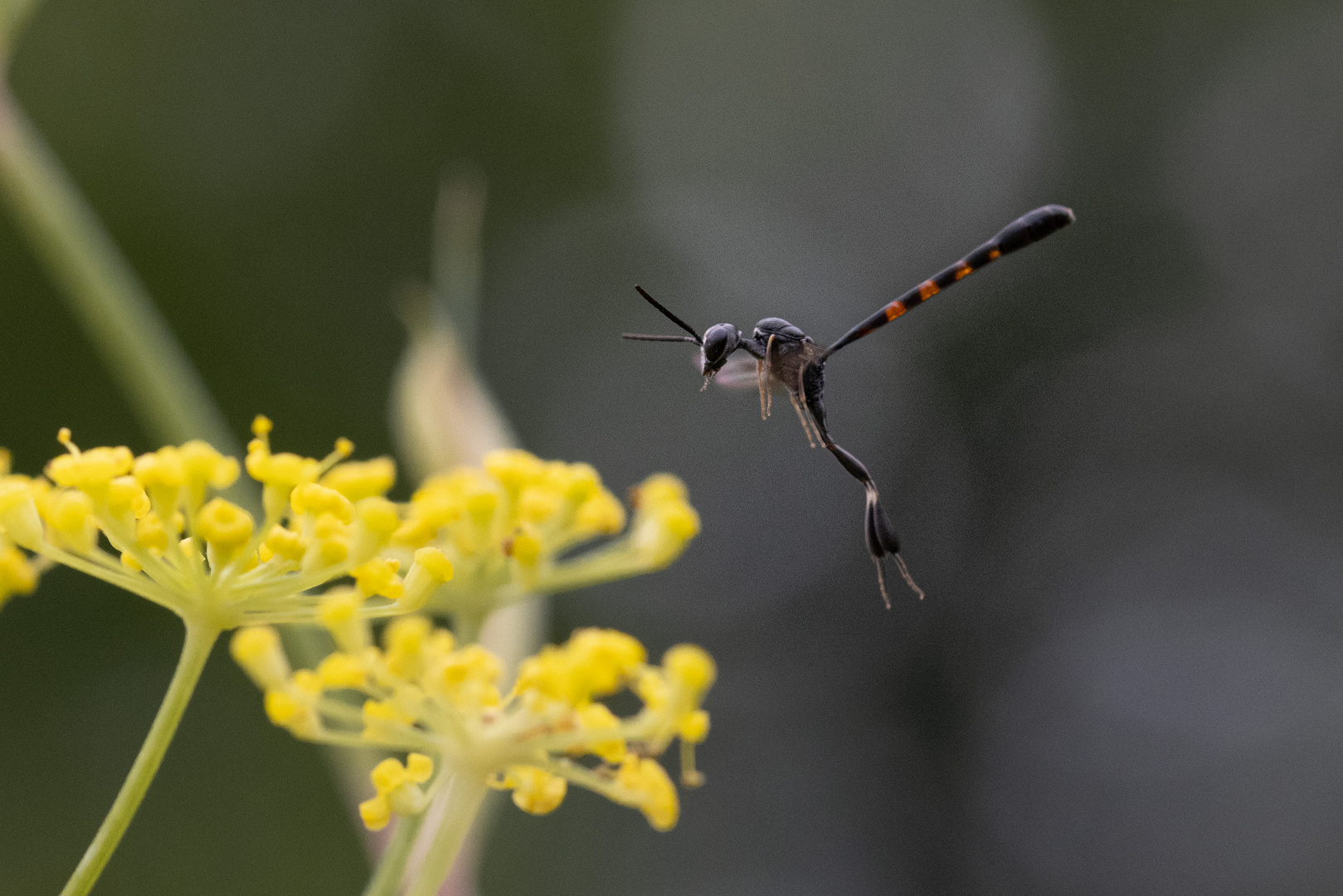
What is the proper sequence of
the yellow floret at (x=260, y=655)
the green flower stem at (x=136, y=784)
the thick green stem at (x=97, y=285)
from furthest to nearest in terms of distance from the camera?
the thick green stem at (x=97, y=285) → the yellow floret at (x=260, y=655) → the green flower stem at (x=136, y=784)

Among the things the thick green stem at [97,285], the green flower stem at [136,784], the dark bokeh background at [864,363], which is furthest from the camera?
the dark bokeh background at [864,363]

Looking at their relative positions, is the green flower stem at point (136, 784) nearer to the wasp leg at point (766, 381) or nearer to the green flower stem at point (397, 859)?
the green flower stem at point (397, 859)

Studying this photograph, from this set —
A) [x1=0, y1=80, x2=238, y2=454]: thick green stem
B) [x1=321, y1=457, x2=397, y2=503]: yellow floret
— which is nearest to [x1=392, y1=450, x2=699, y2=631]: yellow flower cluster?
[x1=321, y1=457, x2=397, y2=503]: yellow floret

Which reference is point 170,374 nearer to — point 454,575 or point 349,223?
point 454,575

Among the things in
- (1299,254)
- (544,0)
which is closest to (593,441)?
(544,0)

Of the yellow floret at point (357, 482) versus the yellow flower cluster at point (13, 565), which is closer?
the yellow flower cluster at point (13, 565)

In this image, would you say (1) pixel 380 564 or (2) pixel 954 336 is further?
(2) pixel 954 336

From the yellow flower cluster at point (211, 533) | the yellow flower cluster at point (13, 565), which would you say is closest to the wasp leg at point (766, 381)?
the yellow flower cluster at point (211, 533)
